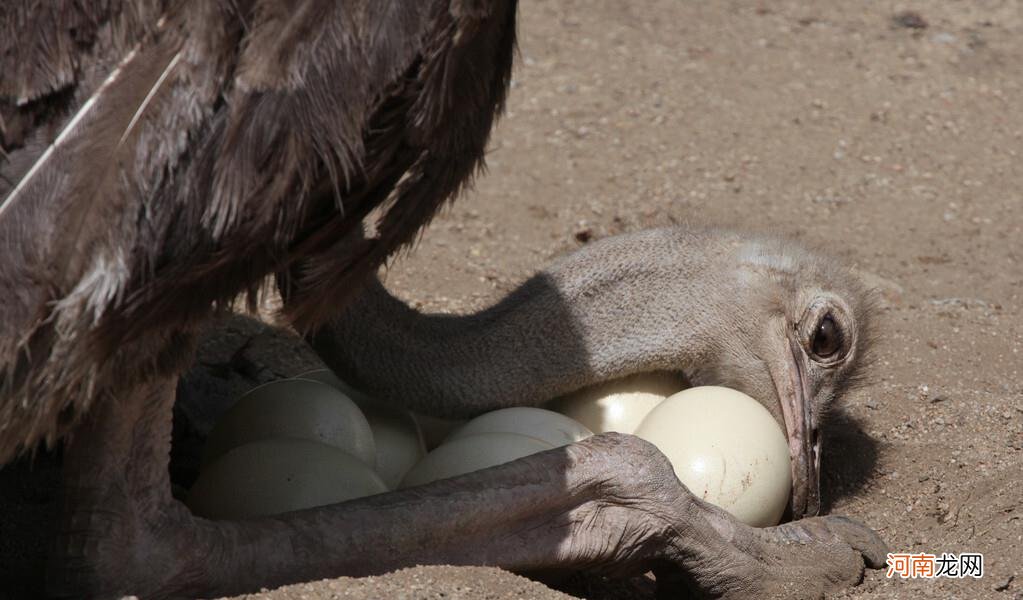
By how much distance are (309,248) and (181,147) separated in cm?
35

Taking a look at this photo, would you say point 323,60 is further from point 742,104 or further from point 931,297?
point 742,104

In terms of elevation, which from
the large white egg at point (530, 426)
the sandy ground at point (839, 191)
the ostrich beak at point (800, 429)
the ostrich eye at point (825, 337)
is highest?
the large white egg at point (530, 426)

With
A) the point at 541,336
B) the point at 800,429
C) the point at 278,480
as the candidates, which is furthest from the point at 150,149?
the point at 800,429

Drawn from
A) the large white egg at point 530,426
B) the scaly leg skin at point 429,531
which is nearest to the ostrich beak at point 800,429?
the scaly leg skin at point 429,531

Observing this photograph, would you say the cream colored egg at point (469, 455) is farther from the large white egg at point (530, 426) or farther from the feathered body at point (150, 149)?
the feathered body at point (150, 149)

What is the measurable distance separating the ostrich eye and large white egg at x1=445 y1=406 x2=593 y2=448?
0.69 m

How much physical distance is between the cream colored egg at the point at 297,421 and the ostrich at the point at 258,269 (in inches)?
5.1

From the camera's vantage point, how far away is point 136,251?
273cm

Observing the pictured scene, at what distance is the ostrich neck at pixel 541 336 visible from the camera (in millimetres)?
3852

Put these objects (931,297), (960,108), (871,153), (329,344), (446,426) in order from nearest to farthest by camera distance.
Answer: (329,344)
(446,426)
(931,297)
(871,153)
(960,108)

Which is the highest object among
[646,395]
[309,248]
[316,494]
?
[309,248]

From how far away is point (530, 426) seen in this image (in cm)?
383

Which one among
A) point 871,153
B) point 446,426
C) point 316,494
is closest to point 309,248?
point 316,494

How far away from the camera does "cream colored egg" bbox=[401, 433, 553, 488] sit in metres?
3.63
